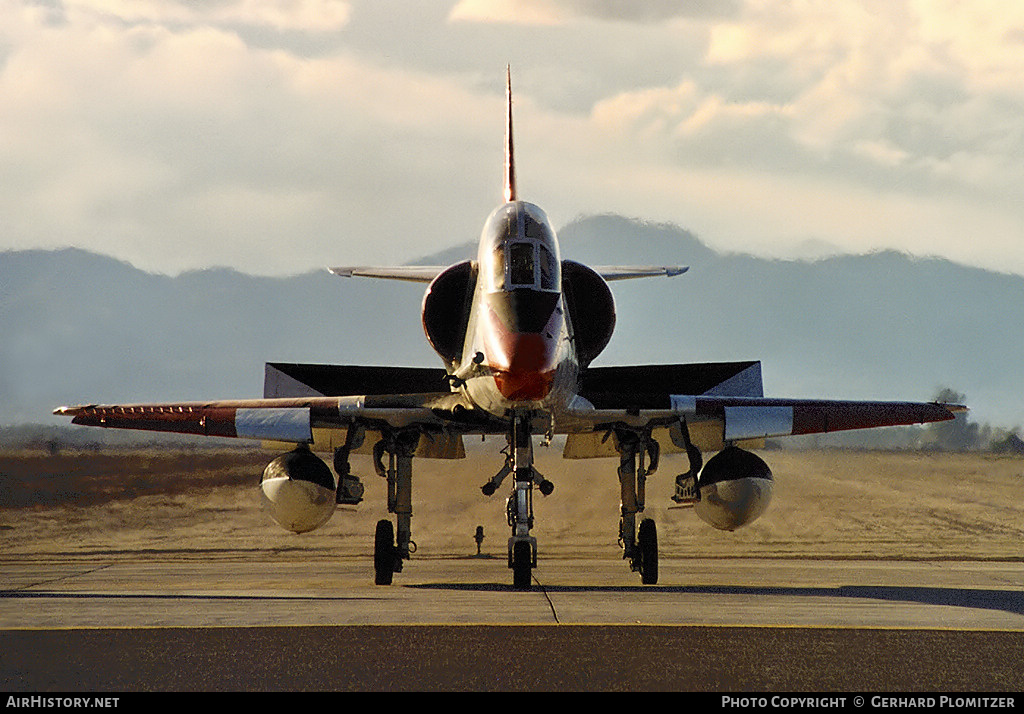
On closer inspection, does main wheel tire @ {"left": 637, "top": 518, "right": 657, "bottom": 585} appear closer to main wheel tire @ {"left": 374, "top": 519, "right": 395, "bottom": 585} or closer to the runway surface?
the runway surface

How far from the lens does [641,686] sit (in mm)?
8578

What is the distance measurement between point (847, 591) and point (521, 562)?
473 centimetres

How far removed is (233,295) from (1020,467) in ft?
539

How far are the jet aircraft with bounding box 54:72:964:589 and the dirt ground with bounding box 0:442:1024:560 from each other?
6.87m

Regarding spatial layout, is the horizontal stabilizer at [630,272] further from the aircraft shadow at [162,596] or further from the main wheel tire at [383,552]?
the aircraft shadow at [162,596]

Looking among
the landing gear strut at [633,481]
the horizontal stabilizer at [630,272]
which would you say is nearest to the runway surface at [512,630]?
the landing gear strut at [633,481]

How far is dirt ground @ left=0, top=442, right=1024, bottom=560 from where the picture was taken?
27953mm

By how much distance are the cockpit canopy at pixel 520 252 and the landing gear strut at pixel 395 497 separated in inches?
157

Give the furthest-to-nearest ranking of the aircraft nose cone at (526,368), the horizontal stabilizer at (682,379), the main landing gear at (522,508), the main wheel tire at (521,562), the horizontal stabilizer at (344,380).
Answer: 1. the horizontal stabilizer at (682,379)
2. the horizontal stabilizer at (344,380)
3. the main wheel tire at (521,562)
4. the main landing gear at (522,508)
5. the aircraft nose cone at (526,368)

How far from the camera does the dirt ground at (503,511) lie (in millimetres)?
27953

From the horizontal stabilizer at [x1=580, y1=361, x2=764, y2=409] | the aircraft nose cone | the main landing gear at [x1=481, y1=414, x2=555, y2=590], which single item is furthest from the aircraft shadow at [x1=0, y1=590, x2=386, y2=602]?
the horizontal stabilizer at [x1=580, y1=361, x2=764, y2=409]

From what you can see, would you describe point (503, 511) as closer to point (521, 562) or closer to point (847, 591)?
point (847, 591)

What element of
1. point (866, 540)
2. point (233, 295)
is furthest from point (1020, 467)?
point (233, 295)

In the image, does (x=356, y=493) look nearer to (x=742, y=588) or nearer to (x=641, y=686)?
(x=742, y=588)
